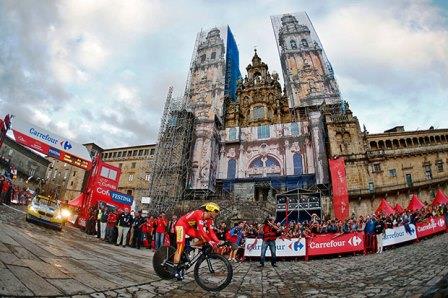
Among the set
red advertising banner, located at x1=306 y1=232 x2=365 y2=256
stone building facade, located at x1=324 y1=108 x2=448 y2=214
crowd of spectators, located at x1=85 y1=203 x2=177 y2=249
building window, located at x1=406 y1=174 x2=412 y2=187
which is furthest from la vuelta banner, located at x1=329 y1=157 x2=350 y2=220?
crowd of spectators, located at x1=85 y1=203 x2=177 y2=249

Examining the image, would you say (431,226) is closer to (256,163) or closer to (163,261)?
(163,261)

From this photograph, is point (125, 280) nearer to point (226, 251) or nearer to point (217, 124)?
point (226, 251)

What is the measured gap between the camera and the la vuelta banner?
27.2 meters

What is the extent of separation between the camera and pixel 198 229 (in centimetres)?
566

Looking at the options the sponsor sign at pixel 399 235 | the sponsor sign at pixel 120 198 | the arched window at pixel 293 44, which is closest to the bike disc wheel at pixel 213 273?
the sponsor sign at pixel 399 235

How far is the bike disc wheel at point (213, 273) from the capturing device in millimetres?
5098

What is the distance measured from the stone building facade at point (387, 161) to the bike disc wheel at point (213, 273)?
2864 centimetres

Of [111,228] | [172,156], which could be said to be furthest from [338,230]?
[172,156]

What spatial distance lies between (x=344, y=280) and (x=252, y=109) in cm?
3913

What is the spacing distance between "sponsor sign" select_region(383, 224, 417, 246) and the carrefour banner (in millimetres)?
19728

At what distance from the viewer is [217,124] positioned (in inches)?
1642

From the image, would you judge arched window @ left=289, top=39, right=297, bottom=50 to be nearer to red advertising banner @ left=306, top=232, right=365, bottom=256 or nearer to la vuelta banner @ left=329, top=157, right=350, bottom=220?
la vuelta banner @ left=329, top=157, right=350, bottom=220

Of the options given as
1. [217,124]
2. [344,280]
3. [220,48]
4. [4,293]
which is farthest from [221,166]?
[4,293]

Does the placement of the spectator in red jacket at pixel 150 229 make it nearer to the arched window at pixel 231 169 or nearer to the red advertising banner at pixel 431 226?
the red advertising banner at pixel 431 226
